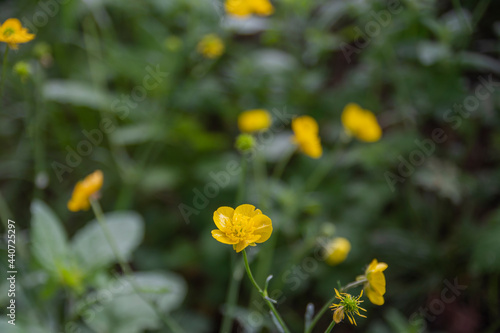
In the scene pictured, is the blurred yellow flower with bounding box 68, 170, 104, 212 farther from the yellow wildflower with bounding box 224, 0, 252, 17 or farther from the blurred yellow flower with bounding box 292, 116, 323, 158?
the yellow wildflower with bounding box 224, 0, 252, 17

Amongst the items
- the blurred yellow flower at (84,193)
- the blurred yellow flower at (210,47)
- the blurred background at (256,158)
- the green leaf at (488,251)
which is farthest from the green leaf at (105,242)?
the green leaf at (488,251)

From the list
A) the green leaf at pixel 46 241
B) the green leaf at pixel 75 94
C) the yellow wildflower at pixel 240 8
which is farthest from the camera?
the green leaf at pixel 75 94

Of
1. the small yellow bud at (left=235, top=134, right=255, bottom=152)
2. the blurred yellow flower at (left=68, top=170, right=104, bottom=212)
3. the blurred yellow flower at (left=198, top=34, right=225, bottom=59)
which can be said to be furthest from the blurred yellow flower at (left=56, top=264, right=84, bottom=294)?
the blurred yellow flower at (left=198, top=34, right=225, bottom=59)

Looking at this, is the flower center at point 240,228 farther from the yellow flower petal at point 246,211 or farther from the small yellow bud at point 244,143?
the small yellow bud at point 244,143

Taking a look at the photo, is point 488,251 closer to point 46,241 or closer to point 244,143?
point 244,143

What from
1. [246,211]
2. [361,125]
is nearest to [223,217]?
[246,211]

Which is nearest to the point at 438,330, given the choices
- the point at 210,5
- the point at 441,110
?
the point at 441,110
